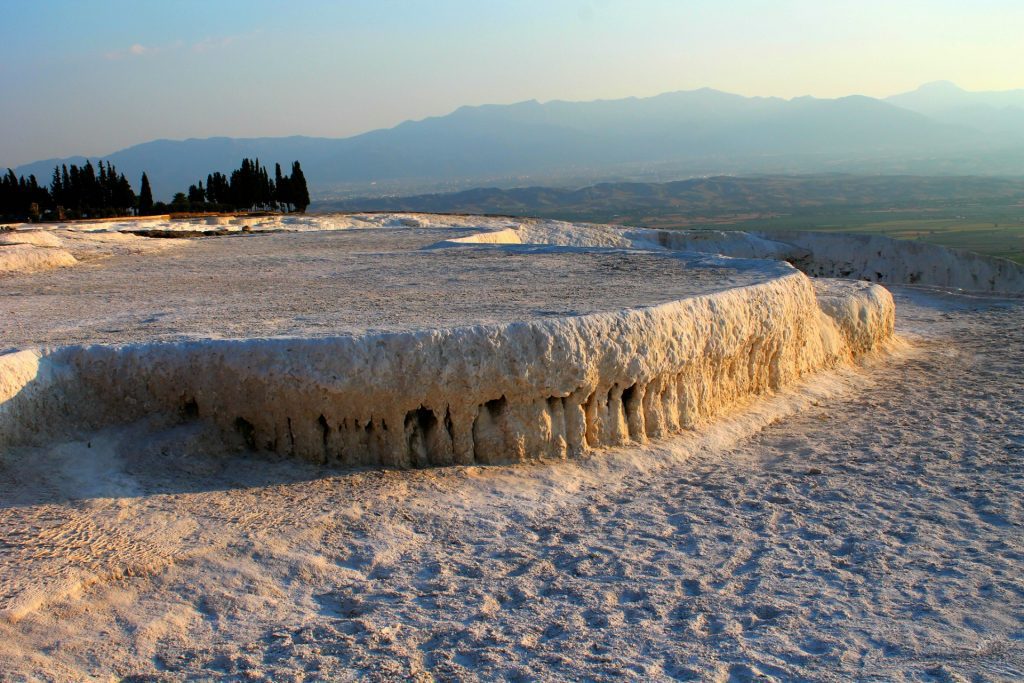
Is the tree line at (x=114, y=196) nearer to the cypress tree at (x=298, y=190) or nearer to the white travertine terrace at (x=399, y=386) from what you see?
the cypress tree at (x=298, y=190)

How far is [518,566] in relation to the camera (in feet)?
19.1

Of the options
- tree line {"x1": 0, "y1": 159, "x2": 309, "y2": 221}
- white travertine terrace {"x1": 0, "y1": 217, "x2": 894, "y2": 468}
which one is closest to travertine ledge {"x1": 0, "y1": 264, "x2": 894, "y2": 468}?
white travertine terrace {"x1": 0, "y1": 217, "x2": 894, "y2": 468}

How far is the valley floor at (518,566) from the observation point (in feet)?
15.7

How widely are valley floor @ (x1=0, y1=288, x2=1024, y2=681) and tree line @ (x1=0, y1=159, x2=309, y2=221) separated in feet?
69.5

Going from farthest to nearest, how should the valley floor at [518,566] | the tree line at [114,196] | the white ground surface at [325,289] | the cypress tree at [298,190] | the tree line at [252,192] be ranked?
the cypress tree at [298,190] → the tree line at [252,192] → the tree line at [114,196] → the white ground surface at [325,289] → the valley floor at [518,566]

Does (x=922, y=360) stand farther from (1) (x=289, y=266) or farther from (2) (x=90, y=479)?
(2) (x=90, y=479)

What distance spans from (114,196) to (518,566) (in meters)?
27.4

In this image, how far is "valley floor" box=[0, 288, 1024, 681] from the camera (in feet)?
15.7

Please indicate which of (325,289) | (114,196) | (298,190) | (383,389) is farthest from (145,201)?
(383,389)

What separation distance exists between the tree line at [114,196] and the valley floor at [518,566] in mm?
21197

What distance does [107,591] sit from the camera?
5.23 metres

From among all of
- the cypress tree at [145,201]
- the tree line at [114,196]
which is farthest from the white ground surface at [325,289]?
the cypress tree at [145,201]

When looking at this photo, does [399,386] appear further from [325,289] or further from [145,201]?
[145,201]

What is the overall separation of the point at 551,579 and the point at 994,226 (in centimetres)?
4777
